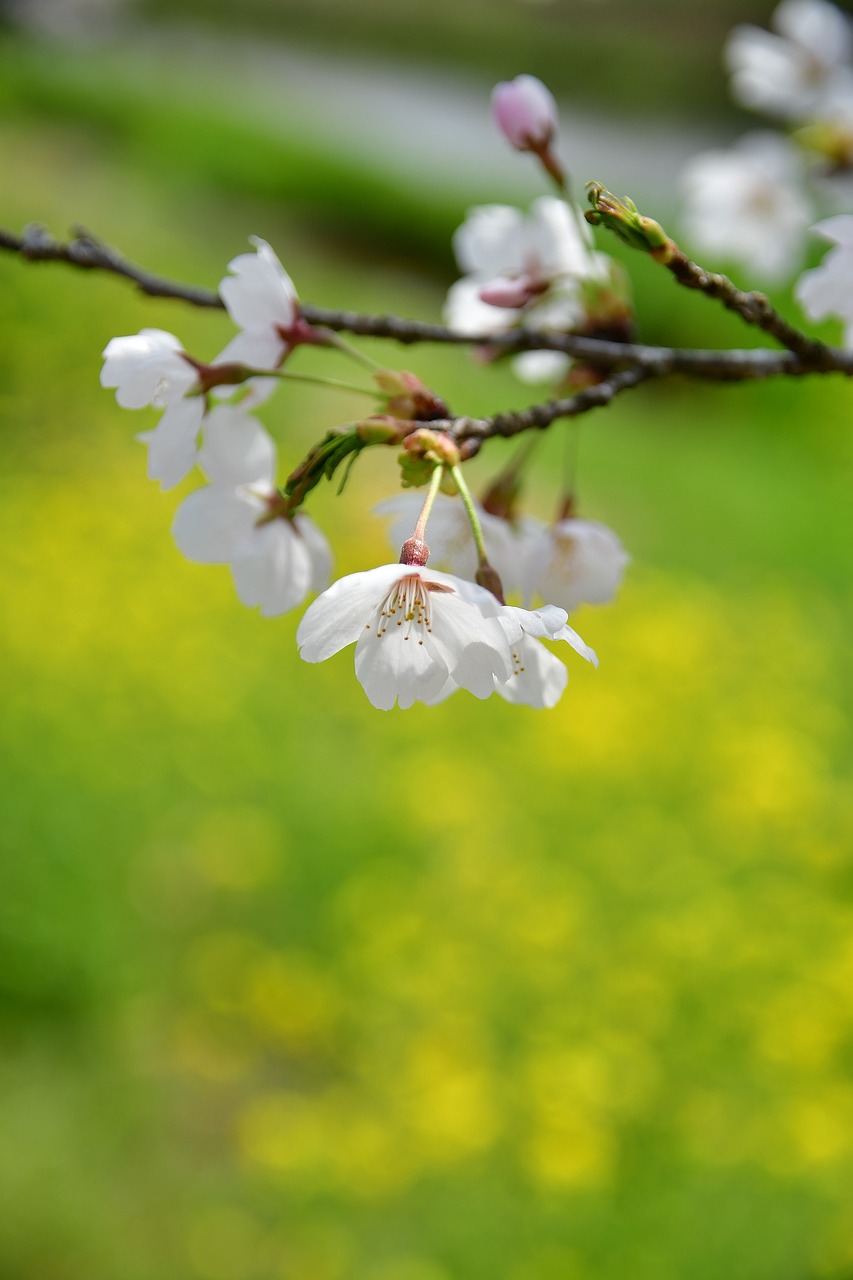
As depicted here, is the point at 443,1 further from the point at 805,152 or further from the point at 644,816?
the point at 805,152

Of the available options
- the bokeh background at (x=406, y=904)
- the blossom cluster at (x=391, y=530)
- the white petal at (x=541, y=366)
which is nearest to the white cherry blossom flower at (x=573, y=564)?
the blossom cluster at (x=391, y=530)

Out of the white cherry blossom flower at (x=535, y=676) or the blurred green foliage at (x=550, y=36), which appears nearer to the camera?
the white cherry blossom flower at (x=535, y=676)

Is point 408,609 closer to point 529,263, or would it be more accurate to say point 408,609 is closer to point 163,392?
point 163,392

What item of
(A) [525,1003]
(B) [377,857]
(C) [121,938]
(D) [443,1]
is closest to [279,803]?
(B) [377,857]

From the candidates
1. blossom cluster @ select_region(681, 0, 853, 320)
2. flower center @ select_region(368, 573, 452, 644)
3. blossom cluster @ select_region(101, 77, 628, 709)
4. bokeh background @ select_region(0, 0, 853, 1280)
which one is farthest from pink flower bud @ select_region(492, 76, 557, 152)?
bokeh background @ select_region(0, 0, 853, 1280)

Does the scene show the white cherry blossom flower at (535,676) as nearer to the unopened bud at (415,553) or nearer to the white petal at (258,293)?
the unopened bud at (415,553)
